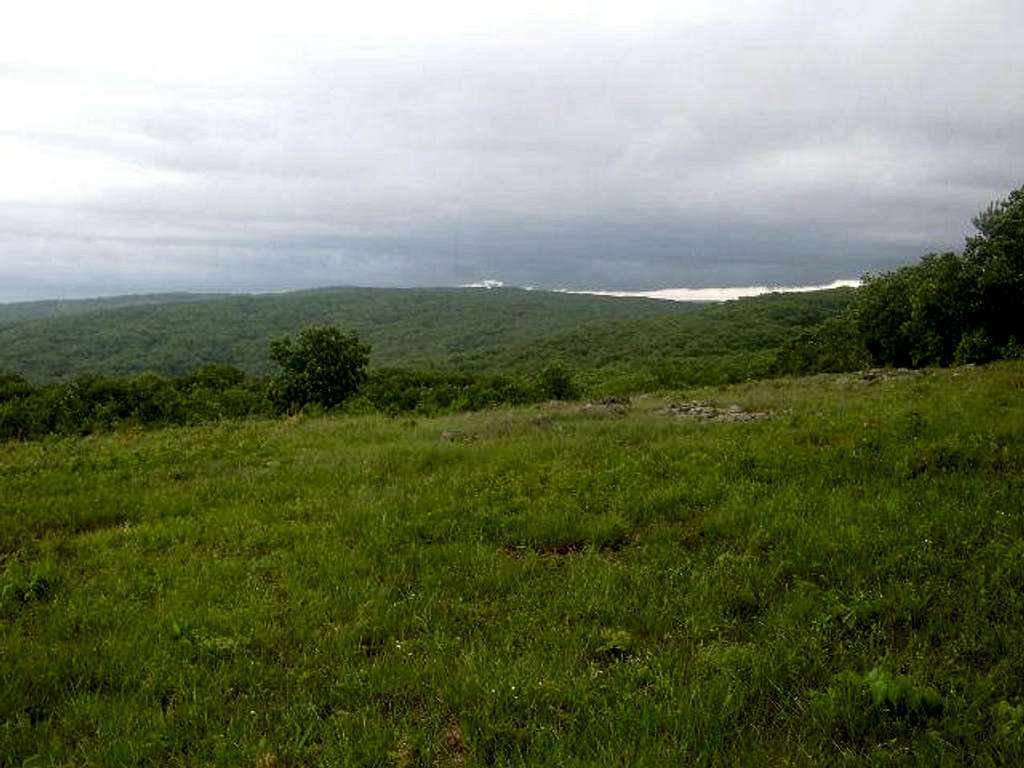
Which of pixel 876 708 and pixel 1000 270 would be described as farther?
pixel 1000 270

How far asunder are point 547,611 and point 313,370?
40981 mm

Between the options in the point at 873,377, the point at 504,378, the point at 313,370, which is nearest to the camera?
the point at 873,377

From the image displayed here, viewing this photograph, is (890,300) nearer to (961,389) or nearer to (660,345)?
(961,389)

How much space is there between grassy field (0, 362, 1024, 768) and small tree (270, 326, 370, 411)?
104ft

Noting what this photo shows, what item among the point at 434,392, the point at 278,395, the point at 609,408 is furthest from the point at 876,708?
the point at 434,392

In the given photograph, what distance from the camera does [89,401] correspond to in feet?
164

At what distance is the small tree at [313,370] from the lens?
1799 inches

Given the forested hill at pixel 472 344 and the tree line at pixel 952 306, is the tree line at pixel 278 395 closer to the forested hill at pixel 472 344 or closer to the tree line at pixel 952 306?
the tree line at pixel 952 306

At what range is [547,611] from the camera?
7242 millimetres

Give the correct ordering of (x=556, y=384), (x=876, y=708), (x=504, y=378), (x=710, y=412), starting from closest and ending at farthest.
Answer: (x=876, y=708), (x=710, y=412), (x=556, y=384), (x=504, y=378)

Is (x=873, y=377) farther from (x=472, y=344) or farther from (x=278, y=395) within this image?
(x=472, y=344)

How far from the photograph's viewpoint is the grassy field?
198 inches

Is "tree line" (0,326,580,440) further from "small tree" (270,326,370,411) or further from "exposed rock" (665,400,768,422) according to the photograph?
"exposed rock" (665,400,768,422)

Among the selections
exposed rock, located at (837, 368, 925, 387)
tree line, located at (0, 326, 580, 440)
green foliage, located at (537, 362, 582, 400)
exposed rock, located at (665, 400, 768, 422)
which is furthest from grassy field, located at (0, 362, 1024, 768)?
green foliage, located at (537, 362, 582, 400)
